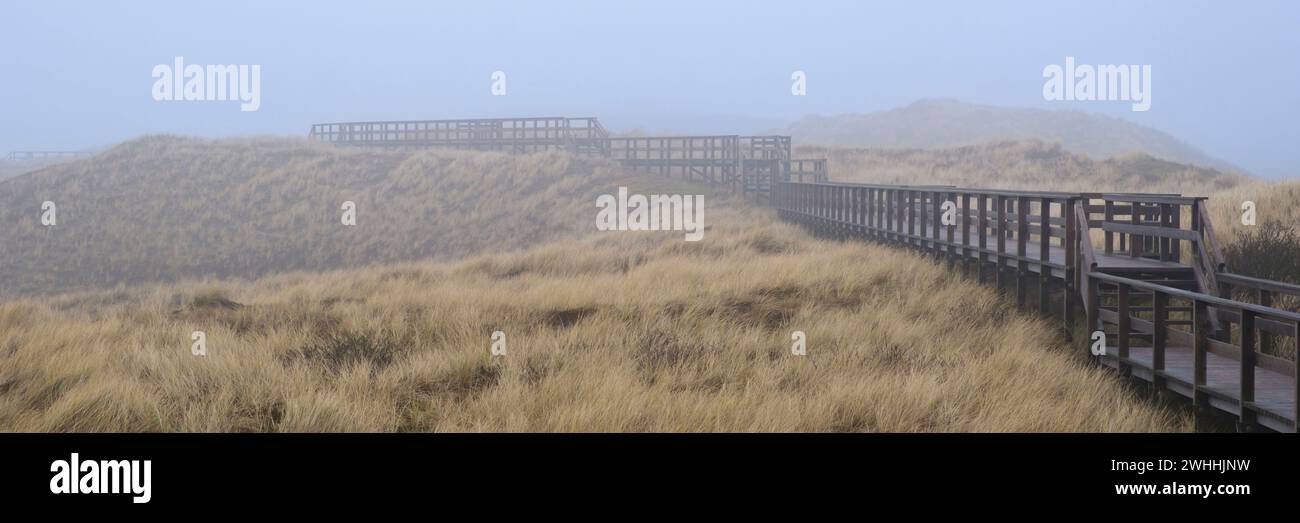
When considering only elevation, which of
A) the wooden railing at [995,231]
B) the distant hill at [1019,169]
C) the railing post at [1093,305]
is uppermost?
the distant hill at [1019,169]

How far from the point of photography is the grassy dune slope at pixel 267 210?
2964 cm

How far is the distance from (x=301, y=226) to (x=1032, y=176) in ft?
88.4

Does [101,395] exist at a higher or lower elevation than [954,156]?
lower

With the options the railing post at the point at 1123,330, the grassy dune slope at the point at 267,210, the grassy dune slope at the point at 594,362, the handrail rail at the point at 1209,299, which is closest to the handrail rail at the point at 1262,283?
the handrail rail at the point at 1209,299

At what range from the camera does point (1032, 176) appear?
37531 millimetres

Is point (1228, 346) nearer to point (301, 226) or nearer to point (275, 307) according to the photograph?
point (275, 307)

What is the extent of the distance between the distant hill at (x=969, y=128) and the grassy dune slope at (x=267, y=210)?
53139mm

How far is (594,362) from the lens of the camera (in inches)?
344

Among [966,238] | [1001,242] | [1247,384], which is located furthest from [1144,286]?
[966,238]

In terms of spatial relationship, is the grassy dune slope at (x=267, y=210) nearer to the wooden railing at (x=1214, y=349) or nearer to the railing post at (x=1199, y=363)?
the wooden railing at (x=1214, y=349)

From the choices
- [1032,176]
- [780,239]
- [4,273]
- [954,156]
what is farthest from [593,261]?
[954,156]
